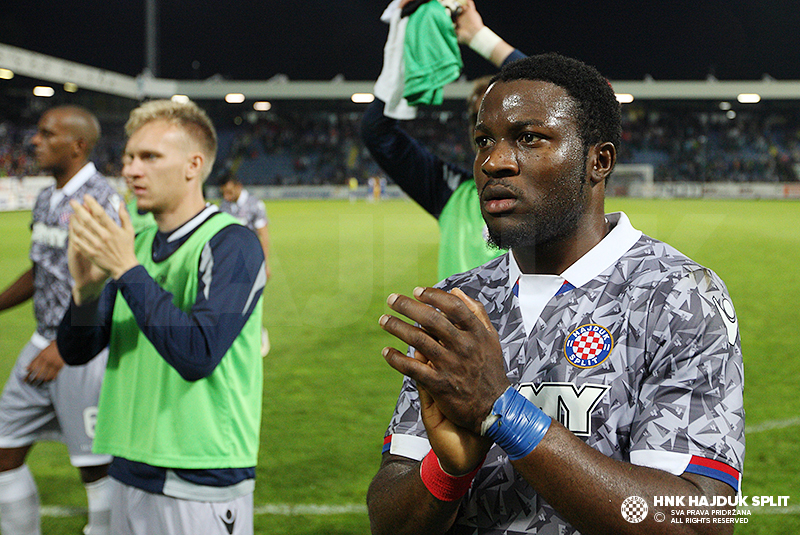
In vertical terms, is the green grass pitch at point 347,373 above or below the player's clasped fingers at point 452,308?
below

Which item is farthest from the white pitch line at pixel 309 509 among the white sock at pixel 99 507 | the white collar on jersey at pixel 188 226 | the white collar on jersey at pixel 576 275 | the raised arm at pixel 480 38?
the white collar on jersey at pixel 576 275

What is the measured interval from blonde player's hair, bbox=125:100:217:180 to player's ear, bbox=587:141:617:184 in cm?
177

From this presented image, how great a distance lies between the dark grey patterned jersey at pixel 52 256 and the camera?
394 cm

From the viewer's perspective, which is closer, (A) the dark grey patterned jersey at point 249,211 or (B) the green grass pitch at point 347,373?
(B) the green grass pitch at point 347,373

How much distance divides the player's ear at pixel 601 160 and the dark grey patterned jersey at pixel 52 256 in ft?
10.0

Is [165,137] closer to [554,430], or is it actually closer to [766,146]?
[554,430]

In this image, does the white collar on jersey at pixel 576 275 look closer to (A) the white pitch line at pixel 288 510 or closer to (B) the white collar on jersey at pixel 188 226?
(B) the white collar on jersey at pixel 188 226

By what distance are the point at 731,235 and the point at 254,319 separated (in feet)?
65.1

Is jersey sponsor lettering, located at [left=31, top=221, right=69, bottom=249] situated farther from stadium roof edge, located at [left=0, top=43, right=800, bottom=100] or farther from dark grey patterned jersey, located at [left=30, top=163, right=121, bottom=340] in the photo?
stadium roof edge, located at [left=0, top=43, right=800, bottom=100]

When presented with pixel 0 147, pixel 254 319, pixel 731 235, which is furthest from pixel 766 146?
pixel 254 319

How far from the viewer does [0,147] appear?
37719 millimetres

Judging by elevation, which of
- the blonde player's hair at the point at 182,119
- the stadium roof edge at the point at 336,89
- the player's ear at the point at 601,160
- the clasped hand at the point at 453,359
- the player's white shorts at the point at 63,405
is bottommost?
the player's white shorts at the point at 63,405

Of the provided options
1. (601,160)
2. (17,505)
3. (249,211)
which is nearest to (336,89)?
(249,211)

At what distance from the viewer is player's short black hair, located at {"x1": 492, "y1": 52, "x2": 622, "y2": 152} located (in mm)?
1500
